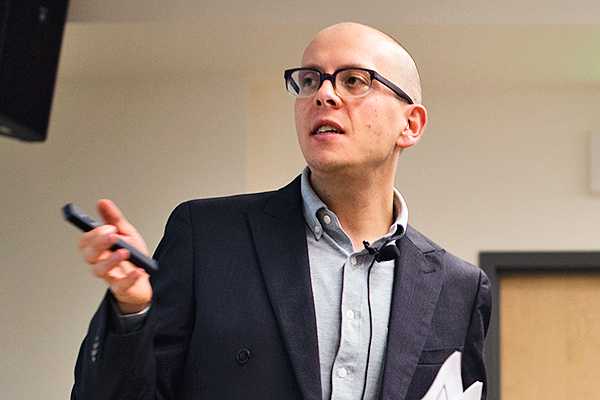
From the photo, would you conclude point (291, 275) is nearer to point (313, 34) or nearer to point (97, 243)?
point (97, 243)

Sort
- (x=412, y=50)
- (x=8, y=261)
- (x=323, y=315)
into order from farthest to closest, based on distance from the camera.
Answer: (x=8, y=261) → (x=412, y=50) → (x=323, y=315)

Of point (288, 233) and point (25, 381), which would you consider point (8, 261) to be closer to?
point (25, 381)

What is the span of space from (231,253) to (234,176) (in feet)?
6.23

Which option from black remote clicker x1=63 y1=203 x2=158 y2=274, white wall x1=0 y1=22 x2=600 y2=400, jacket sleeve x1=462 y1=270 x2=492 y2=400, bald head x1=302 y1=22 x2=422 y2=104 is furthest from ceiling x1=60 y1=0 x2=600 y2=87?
black remote clicker x1=63 y1=203 x2=158 y2=274

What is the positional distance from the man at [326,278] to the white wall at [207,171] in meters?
1.80

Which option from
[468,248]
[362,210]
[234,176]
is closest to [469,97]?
[468,248]

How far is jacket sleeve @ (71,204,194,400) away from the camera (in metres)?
0.86

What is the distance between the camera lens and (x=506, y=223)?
3150mm

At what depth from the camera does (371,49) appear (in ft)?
3.98

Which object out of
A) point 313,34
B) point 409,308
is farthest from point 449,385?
point 313,34

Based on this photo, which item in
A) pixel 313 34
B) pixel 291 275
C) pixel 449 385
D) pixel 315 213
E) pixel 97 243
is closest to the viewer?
pixel 97 243

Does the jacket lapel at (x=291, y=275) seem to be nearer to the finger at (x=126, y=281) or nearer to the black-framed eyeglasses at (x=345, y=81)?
the black-framed eyeglasses at (x=345, y=81)

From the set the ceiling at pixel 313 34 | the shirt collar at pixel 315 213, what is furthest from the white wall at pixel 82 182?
the shirt collar at pixel 315 213

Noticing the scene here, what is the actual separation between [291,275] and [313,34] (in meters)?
1.72
